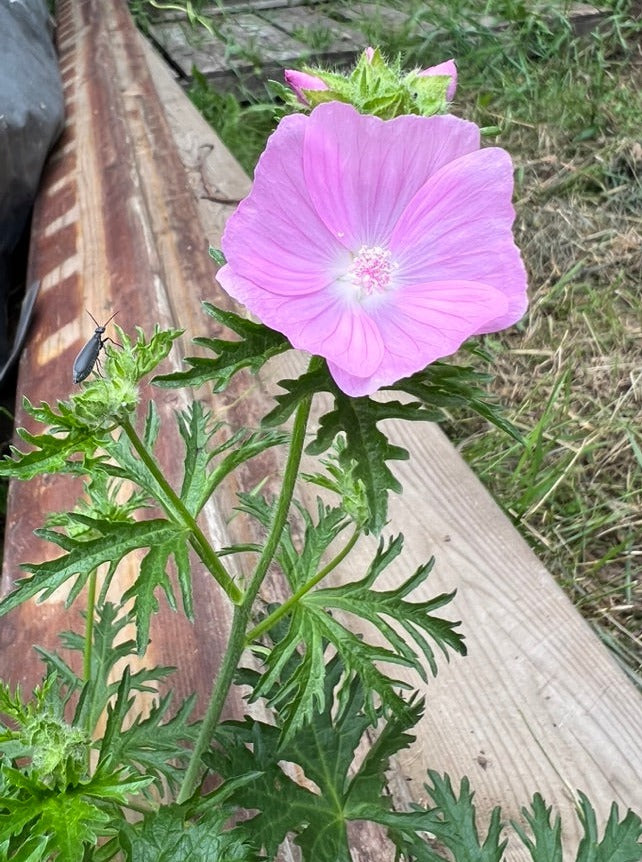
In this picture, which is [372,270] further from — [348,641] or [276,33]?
[276,33]

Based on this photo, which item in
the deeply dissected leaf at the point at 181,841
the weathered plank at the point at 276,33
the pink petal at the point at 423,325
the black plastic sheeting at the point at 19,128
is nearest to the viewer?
the pink petal at the point at 423,325

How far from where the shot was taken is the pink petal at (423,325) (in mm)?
492

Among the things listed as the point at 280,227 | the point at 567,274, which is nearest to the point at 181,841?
the point at 280,227

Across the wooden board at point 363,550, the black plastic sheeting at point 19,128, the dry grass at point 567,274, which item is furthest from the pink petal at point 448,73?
the black plastic sheeting at point 19,128

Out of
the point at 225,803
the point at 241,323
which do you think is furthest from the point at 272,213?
the point at 225,803

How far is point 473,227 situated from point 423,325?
7 cm

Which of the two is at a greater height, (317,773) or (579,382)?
(317,773)

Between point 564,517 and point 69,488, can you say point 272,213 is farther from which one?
point 564,517

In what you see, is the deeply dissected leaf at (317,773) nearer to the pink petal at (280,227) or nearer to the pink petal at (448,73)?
the pink petal at (280,227)

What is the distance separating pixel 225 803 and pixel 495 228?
50 cm

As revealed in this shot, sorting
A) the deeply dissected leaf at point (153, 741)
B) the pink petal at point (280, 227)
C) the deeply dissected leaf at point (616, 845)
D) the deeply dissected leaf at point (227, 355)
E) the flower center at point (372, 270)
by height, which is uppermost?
the pink petal at point (280, 227)

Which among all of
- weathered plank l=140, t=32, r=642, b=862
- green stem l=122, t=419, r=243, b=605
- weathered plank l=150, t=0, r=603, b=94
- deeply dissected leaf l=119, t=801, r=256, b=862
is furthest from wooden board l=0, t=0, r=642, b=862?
weathered plank l=150, t=0, r=603, b=94

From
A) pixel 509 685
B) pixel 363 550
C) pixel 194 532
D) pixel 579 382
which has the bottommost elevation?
pixel 579 382

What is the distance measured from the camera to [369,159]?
54 centimetres
